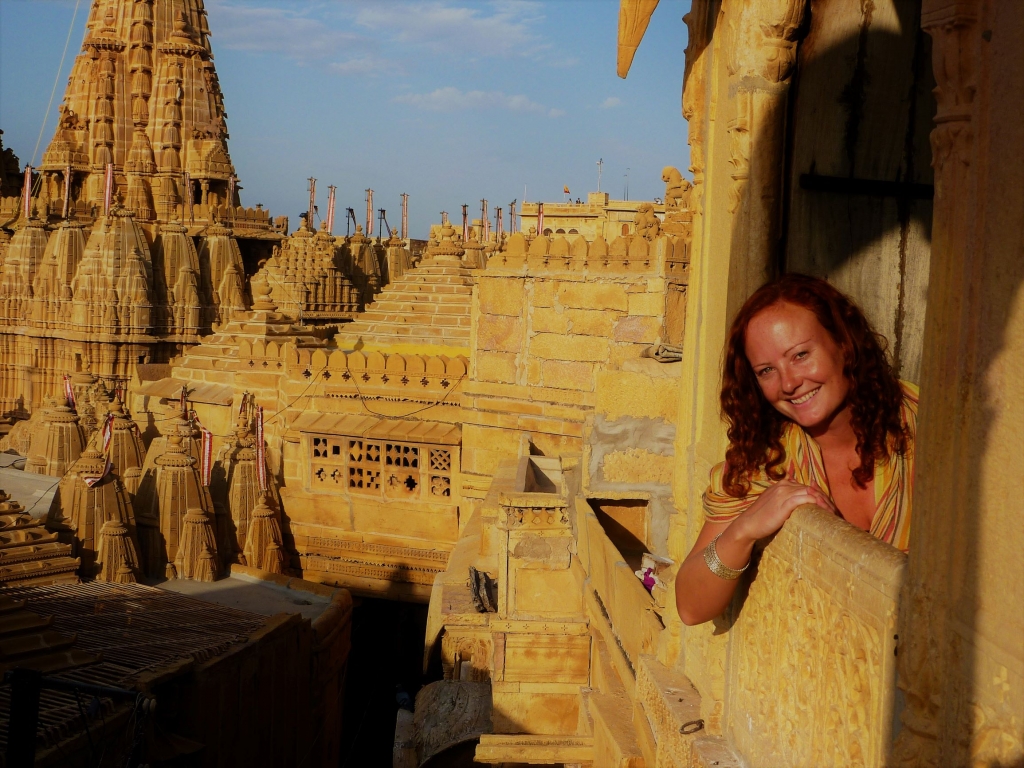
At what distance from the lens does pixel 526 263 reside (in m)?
11.9

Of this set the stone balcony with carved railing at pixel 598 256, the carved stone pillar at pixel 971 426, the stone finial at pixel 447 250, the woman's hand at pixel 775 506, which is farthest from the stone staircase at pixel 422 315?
the carved stone pillar at pixel 971 426

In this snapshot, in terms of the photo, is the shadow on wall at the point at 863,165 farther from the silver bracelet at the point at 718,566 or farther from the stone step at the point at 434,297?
the stone step at the point at 434,297

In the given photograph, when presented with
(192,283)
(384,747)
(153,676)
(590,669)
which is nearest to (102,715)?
(153,676)

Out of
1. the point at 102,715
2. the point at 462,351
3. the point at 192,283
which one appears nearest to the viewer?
the point at 102,715

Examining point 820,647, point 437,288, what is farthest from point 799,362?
point 437,288

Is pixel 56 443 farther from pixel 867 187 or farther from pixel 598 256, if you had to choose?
pixel 867 187

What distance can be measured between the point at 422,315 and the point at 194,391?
3676mm

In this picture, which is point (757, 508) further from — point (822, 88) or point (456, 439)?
point (456, 439)

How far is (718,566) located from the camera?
2.27 m

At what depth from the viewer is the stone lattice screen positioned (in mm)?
1781

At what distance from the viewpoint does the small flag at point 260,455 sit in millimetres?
14281

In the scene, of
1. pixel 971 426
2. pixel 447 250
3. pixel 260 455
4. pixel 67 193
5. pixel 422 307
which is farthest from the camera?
pixel 67 193

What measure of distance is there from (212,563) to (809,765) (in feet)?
39.2

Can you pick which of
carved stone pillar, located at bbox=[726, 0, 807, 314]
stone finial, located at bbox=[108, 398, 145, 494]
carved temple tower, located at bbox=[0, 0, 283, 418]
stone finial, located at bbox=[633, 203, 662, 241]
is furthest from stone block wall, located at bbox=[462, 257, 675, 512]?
carved temple tower, located at bbox=[0, 0, 283, 418]
